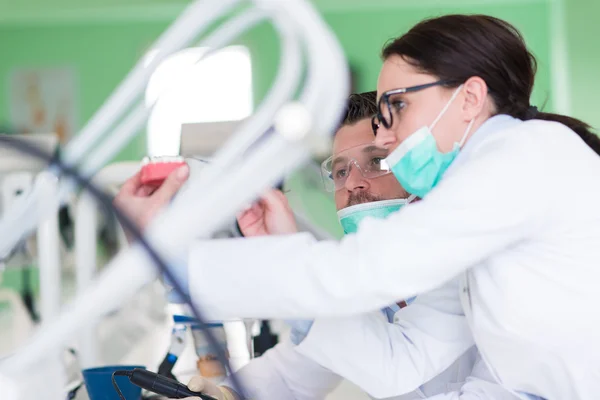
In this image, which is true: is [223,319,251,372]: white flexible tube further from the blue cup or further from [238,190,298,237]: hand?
[238,190,298,237]: hand

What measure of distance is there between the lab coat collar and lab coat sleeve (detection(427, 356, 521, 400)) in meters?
0.35

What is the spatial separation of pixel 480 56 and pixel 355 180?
485 mm

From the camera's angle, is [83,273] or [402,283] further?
[83,273]

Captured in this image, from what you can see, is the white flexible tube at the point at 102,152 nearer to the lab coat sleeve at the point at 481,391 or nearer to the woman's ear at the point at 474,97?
the woman's ear at the point at 474,97

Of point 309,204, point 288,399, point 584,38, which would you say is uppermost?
point 288,399

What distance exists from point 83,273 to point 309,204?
15.9 ft

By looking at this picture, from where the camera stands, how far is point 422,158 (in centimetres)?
107

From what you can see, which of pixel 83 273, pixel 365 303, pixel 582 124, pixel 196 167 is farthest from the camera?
pixel 83 273

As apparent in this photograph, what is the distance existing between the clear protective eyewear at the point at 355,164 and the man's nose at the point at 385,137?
14.3 inches

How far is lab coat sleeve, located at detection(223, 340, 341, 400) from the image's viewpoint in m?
1.46

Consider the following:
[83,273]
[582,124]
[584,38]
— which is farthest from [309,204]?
[582,124]

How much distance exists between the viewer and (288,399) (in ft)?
4.86

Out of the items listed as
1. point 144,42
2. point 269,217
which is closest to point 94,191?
point 269,217

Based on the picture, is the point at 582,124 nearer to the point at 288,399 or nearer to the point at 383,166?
the point at 383,166
